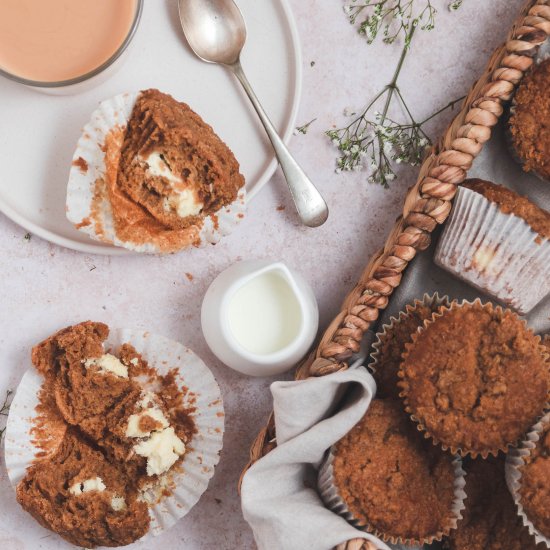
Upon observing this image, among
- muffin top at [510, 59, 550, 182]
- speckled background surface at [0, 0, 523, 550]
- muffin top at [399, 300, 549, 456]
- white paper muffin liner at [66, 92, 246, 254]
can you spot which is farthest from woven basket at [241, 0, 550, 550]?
white paper muffin liner at [66, 92, 246, 254]

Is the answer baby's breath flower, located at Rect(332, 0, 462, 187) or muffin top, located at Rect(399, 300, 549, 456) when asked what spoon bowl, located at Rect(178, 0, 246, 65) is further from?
muffin top, located at Rect(399, 300, 549, 456)

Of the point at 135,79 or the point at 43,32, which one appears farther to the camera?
the point at 135,79

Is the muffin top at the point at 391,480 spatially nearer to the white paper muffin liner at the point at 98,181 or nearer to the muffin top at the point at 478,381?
the muffin top at the point at 478,381

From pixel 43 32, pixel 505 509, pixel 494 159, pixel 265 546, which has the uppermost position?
pixel 43 32

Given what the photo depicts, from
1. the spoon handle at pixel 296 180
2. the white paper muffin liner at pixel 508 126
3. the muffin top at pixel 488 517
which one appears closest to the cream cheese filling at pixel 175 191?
the spoon handle at pixel 296 180

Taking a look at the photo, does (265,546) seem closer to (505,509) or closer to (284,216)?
(505,509)

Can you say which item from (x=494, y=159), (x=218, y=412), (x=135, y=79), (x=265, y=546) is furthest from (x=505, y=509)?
(x=135, y=79)

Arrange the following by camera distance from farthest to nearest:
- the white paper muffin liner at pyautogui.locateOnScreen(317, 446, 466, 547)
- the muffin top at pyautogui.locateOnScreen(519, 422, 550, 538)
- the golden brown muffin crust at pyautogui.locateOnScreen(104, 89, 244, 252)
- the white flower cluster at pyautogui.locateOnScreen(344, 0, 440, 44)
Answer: the white flower cluster at pyautogui.locateOnScreen(344, 0, 440, 44)
the golden brown muffin crust at pyautogui.locateOnScreen(104, 89, 244, 252)
the white paper muffin liner at pyautogui.locateOnScreen(317, 446, 466, 547)
the muffin top at pyautogui.locateOnScreen(519, 422, 550, 538)
